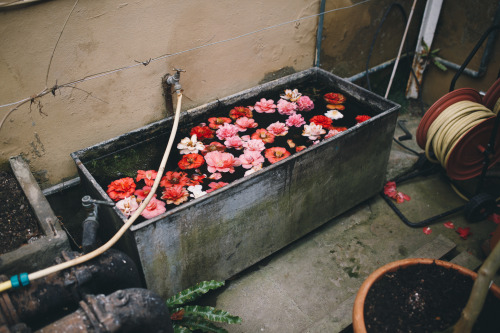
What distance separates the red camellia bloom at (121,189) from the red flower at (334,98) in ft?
8.83

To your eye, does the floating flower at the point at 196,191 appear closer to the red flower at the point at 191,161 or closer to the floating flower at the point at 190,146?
the red flower at the point at 191,161

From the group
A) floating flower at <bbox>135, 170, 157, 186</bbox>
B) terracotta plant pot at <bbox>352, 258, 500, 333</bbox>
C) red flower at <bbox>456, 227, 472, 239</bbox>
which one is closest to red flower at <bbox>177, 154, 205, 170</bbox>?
floating flower at <bbox>135, 170, 157, 186</bbox>

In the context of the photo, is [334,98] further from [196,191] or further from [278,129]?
[196,191]

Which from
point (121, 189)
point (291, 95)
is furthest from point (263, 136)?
point (121, 189)

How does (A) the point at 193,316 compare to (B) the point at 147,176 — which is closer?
(A) the point at 193,316

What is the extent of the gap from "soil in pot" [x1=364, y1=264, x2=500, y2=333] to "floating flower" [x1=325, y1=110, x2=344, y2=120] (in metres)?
2.15

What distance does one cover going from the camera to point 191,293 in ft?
12.5

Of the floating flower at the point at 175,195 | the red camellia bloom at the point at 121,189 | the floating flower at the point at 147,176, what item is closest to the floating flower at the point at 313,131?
the floating flower at the point at 175,195

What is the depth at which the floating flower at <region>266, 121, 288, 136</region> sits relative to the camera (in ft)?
15.1

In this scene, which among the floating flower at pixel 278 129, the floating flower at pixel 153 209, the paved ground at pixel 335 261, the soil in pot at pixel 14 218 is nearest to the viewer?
the soil in pot at pixel 14 218

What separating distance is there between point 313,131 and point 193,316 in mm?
2355

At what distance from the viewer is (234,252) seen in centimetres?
411

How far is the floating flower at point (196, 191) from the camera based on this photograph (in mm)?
3761

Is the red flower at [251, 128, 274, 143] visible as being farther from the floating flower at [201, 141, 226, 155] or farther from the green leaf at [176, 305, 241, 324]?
the green leaf at [176, 305, 241, 324]
